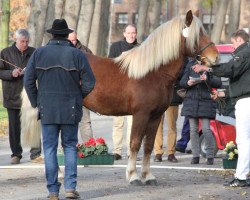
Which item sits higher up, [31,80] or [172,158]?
[31,80]

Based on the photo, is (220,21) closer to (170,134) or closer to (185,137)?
(185,137)

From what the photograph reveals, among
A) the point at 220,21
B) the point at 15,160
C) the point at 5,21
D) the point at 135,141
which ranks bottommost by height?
the point at 15,160

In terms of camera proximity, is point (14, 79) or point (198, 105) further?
point (198, 105)

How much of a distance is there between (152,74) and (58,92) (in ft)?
7.70

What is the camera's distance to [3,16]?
32.6m

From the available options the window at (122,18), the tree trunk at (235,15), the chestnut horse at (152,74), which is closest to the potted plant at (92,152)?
the chestnut horse at (152,74)

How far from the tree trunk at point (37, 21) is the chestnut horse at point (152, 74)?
703 inches

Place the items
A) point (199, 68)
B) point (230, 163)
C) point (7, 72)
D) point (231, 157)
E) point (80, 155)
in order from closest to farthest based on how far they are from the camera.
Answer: point (199, 68)
point (231, 157)
point (230, 163)
point (80, 155)
point (7, 72)

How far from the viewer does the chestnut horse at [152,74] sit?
528 inches

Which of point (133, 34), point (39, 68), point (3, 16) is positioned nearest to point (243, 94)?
point (39, 68)

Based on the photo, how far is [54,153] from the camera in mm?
11703

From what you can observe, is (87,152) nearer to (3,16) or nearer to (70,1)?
(70,1)

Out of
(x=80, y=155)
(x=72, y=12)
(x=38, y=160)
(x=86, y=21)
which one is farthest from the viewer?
(x=86, y=21)

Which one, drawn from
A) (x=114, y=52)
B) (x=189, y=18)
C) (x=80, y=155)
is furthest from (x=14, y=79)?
(x=189, y=18)
